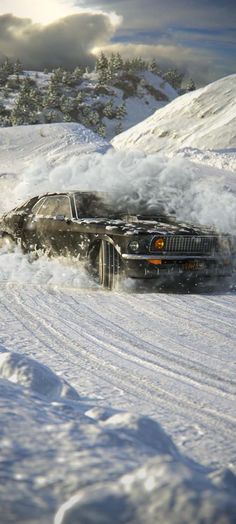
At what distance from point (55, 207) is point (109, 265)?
156cm

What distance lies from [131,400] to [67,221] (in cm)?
408

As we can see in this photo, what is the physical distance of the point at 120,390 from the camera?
10.6 feet

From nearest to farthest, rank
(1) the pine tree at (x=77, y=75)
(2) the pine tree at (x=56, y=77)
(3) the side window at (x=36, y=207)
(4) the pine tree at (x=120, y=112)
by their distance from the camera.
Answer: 1. (3) the side window at (x=36, y=207)
2. (4) the pine tree at (x=120, y=112)
3. (2) the pine tree at (x=56, y=77)
4. (1) the pine tree at (x=77, y=75)

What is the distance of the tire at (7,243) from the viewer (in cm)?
802

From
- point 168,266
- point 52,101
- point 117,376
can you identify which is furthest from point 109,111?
point 117,376

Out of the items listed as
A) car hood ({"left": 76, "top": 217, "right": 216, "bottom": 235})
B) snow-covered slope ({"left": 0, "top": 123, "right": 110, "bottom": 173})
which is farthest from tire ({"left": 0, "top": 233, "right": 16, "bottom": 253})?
snow-covered slope ({"left": 0, "top": 123, "right": 110, "bottom": 173})

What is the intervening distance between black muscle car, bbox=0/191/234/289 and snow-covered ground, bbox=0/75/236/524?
25 cm

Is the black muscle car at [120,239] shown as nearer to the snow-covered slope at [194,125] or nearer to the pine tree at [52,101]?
the snow-covered slope at [194,125]

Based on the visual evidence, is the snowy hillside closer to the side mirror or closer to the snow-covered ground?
the side mirror

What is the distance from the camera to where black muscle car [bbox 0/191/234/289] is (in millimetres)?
5906

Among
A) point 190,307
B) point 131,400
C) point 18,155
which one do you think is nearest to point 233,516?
point 131,400

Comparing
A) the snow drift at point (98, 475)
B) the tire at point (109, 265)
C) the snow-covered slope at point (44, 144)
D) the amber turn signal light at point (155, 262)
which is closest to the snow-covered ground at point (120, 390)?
the snow drift at point (98, 475)

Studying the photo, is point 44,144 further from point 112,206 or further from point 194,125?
point 112,206

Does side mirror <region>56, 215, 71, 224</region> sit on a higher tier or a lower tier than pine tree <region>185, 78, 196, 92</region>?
lower
